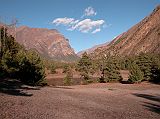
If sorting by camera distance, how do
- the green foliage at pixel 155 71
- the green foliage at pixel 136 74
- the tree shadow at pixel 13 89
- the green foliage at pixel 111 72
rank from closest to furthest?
the tree shadow at pixel 13 89 < the green foliage at pixel 136 74 < the green foliage at pixel 155 71 < the green foliage at pixel 111 72

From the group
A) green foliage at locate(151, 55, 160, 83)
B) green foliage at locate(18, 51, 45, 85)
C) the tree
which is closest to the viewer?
green foliage at locate(18, 51, 45, 85)

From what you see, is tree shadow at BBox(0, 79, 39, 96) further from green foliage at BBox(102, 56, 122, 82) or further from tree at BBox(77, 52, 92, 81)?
tree at BBox(77, 52, 92, 81)

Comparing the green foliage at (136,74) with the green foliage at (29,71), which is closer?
the green foliage at (29,71)

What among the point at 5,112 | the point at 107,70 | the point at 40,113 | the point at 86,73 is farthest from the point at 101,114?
the point at 86,73

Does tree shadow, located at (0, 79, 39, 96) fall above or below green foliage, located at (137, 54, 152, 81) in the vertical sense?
below

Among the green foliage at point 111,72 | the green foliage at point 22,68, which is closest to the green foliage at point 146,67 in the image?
the green foliage at point 111,72

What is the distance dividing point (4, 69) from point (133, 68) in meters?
32.1

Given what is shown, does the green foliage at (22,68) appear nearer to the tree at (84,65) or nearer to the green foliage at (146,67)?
the tree at (84,65)

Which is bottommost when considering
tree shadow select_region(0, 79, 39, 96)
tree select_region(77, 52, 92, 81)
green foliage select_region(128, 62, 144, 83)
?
tree shadow select_region(0, 79, 39, 96)

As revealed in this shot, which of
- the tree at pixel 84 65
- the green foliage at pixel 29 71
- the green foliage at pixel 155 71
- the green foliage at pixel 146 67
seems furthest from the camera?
the tree at pixel 84 65

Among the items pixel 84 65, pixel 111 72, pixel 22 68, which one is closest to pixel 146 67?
pixel 111 72

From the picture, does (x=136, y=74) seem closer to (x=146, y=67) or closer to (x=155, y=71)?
(x=146, y=67)

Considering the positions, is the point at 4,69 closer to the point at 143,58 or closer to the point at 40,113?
the point at 40,113

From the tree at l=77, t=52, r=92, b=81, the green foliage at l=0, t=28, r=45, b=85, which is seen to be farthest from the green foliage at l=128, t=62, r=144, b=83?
the green foliage at l=0, t=28, r=45, b=85
